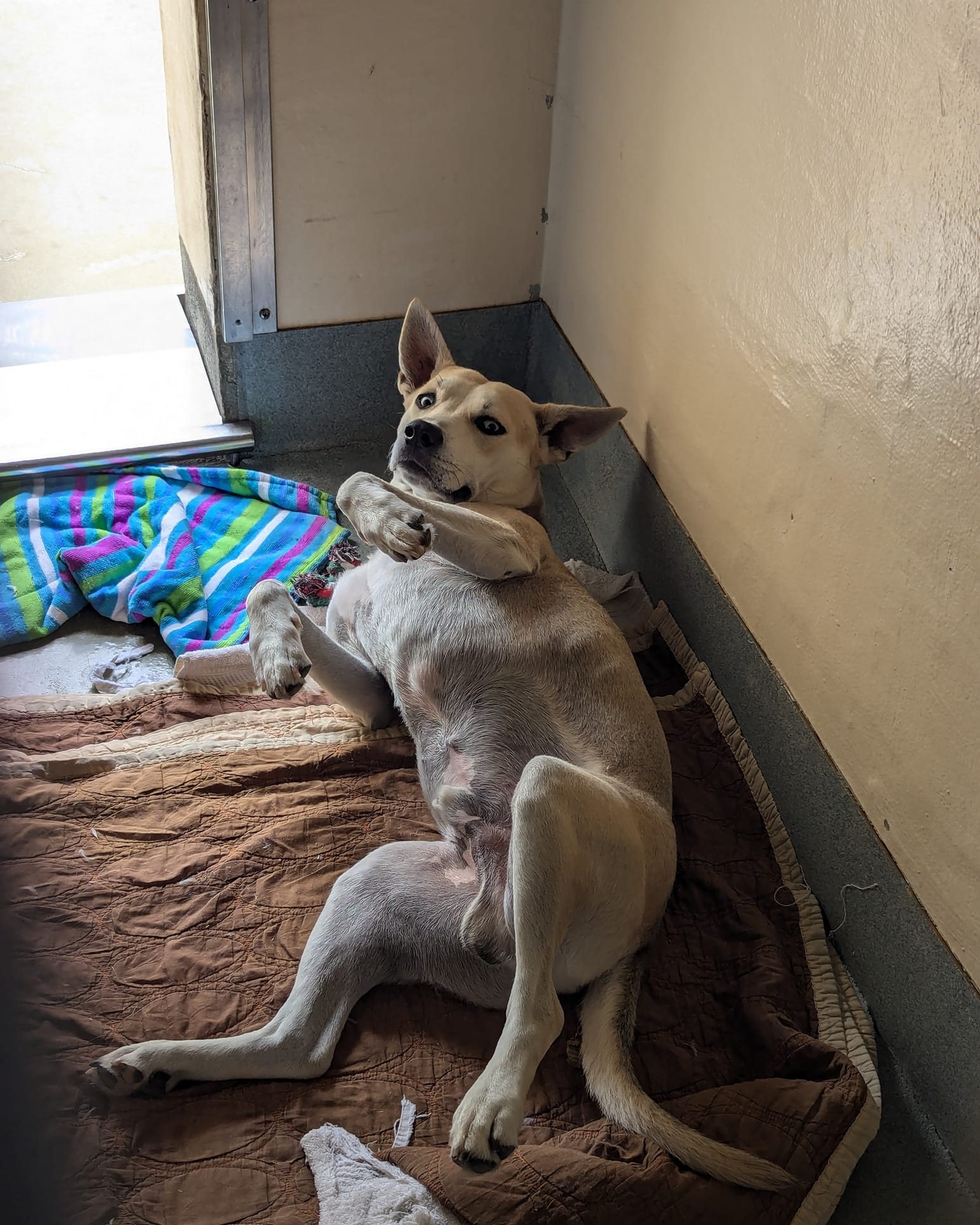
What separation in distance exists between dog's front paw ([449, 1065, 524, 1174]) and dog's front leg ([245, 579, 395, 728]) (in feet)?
3.27

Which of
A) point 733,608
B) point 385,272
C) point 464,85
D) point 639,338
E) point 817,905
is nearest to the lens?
point 817,905

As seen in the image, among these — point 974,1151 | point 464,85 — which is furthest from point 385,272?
point 974,1151

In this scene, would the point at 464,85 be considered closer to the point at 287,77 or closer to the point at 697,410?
the point at 287,77

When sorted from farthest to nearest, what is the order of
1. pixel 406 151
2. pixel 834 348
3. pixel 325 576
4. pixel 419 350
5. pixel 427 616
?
pixel 406 151
pixel 325 576
pixel 419 350
pixel 427 616
pixel 834 348

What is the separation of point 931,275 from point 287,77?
8.08ft

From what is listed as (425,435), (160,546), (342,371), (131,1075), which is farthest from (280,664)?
(342,371)

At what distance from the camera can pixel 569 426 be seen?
3.18 m

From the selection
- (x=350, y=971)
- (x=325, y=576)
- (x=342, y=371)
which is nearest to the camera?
(x=350, y=971)

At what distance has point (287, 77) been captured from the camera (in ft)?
11.7

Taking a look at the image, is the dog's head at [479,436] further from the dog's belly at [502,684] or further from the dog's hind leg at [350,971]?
the dog's hind leg at [350,971]

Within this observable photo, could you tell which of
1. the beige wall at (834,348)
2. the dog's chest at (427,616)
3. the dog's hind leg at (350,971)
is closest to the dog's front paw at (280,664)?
the dog's chest at (427,616)

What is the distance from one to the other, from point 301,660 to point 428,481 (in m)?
0.70

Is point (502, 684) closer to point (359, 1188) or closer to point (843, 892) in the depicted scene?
point (843, 892)

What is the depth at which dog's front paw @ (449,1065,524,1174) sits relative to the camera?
188 cm
